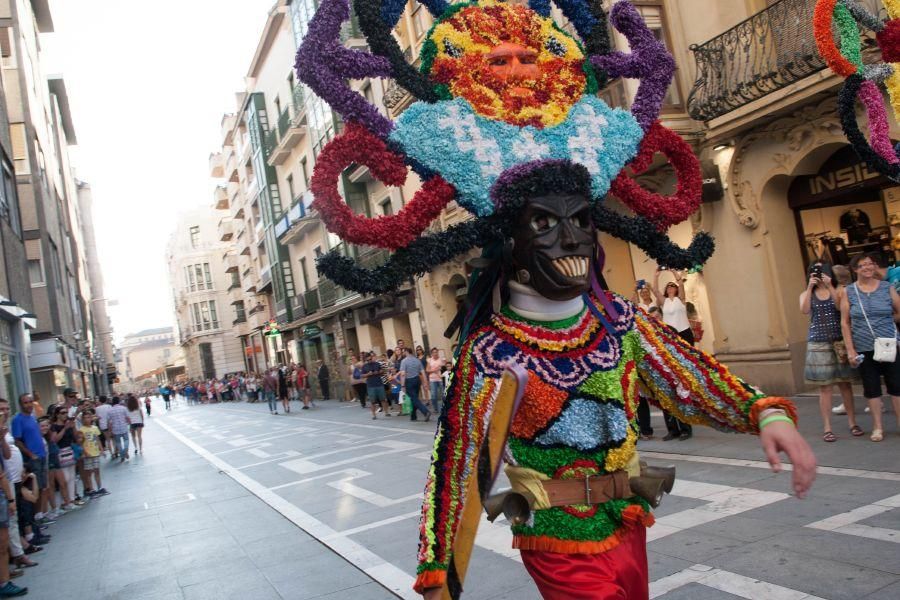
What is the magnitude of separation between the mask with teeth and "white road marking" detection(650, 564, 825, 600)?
8.29ft

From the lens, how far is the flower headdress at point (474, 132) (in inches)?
111

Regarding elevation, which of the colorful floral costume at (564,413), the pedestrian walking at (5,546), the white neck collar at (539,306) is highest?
the white neck collar at (539,306)

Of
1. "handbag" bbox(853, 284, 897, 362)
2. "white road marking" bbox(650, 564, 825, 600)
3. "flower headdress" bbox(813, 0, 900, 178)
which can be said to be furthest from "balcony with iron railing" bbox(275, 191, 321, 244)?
"white road marking" bbox(650, 564, 825, 600)

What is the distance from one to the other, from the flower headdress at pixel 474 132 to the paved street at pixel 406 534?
2.52m

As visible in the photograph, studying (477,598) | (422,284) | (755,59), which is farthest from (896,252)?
(422,284)

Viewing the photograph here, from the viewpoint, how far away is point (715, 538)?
5.23 meters

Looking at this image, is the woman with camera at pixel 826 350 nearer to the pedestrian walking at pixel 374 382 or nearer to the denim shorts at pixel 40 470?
the denim shorts at pixel 40 470

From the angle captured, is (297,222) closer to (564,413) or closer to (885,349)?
(885,349)

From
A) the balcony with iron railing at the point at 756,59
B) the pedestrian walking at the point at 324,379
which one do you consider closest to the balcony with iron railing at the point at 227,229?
the pedestrian walking at the point at 324,379

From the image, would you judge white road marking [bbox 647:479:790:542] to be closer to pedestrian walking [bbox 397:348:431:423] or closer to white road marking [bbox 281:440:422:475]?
white road marking [bbox 281:440:422:475]

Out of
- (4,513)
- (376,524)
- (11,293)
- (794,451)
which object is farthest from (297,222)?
(794,451)

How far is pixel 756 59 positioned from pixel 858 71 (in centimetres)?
A: 480

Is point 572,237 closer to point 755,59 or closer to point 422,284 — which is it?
point 755,59

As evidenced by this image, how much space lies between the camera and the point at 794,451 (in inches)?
92.1
